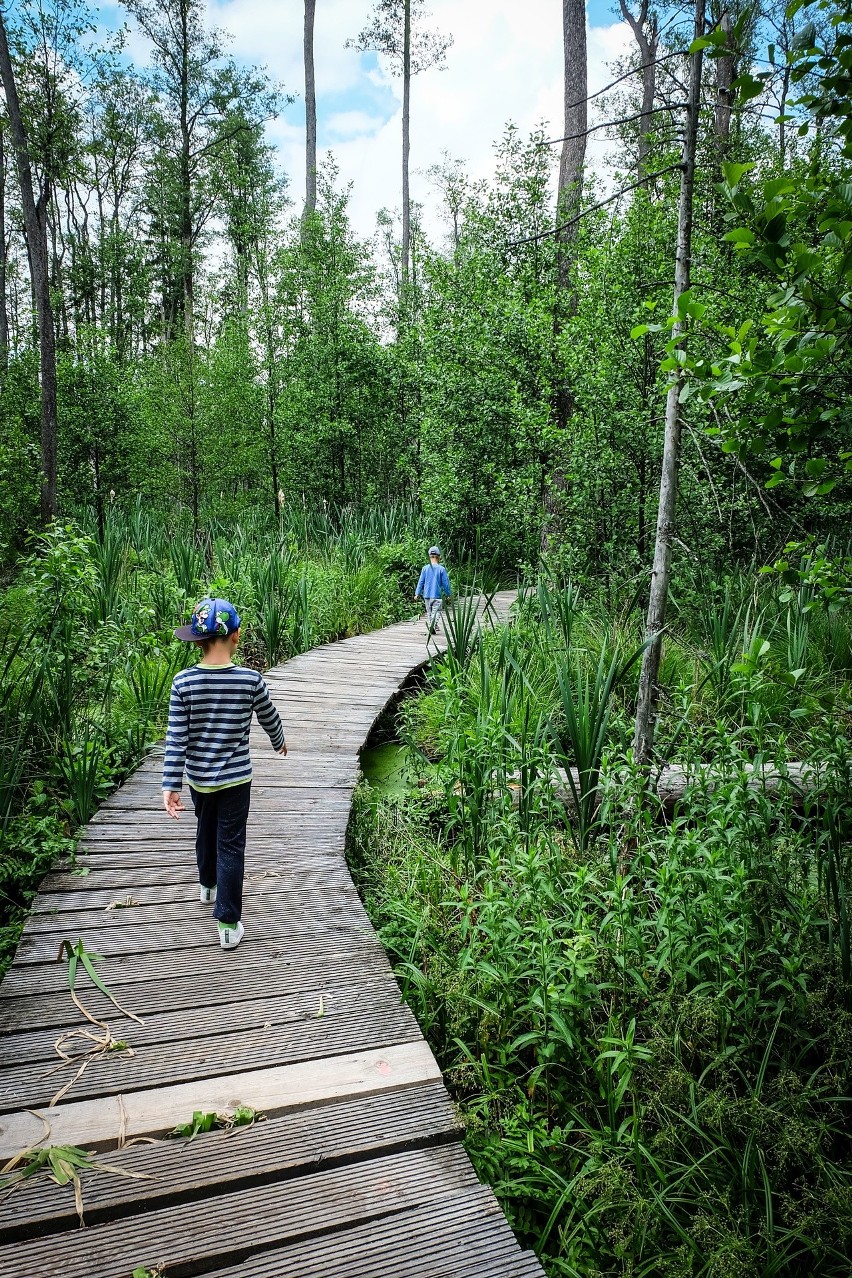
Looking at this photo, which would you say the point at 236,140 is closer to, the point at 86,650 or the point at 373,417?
the point at 373,417

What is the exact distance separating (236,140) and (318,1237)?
30748 mm

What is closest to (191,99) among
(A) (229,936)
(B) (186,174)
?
(B) (186,174)

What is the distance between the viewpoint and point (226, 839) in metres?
2.72

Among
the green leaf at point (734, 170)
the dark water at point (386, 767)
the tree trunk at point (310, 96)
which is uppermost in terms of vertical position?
the tree trunk at point (310, 96)

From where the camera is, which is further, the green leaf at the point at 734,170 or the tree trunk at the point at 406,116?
the tree trunk at the point at 406,116

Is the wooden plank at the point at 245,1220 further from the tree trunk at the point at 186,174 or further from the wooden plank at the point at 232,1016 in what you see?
the tree trunk at the point at 186,174

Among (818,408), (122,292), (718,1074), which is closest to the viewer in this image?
(818,408)

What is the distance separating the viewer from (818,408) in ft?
6.26

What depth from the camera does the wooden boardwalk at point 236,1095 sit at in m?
1.58

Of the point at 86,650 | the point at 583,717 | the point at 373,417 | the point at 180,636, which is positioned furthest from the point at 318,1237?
the point at 373,417

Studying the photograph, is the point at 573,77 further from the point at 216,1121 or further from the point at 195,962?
the point at 216,1121

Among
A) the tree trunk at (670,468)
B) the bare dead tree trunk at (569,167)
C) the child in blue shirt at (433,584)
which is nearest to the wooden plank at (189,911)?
the tree trunk at (670,468)

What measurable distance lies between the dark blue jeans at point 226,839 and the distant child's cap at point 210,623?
0.61 metres

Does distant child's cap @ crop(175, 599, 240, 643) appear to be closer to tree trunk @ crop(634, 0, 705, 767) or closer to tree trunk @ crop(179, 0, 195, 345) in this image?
tree trunk @ crop(634, 0, 705, 767)
